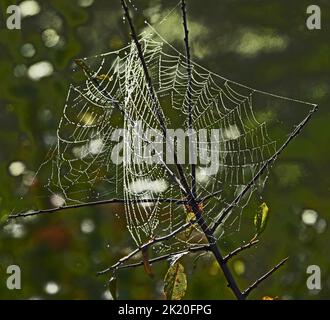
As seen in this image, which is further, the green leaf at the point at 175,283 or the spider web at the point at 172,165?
the spider web at the point at 172,165

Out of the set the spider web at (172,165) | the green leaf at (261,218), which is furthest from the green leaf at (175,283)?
the spider web at (172,165)

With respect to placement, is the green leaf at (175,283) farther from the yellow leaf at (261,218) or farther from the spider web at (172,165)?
the spider web at (172,165)

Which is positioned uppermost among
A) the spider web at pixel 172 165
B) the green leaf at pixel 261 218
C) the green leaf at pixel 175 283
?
the spider web at pixel 172 165

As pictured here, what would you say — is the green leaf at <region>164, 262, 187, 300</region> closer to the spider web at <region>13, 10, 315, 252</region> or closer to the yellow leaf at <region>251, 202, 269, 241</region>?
the yellow leaf at <region>251, 202, 269, 241</region>

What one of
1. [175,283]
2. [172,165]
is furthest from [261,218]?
[172,165]

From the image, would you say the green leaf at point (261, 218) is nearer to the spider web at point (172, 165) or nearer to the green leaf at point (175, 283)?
the green leaf at point (175, 283)

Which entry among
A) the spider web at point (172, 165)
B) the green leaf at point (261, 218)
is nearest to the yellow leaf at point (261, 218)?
the green leaf at point (261, 218)

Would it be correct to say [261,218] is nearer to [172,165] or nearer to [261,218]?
[261,218]

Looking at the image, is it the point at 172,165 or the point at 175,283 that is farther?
the point at 172,165

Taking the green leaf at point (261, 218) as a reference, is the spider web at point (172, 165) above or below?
above

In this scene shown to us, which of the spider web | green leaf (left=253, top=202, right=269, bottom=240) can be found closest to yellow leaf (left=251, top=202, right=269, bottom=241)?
green leaf (left=253, top=202, right=269, bottom=240)
